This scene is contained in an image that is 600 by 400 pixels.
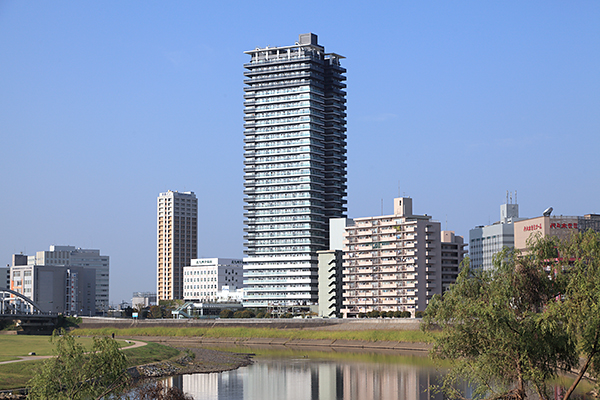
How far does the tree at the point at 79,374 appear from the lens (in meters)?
38.3

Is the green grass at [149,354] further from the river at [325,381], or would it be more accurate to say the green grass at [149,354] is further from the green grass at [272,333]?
the green grass at [272,333]

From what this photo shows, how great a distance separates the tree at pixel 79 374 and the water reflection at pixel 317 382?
33.9 m

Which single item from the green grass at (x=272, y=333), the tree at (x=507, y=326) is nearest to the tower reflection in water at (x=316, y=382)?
the tree at (x=507, y=326)

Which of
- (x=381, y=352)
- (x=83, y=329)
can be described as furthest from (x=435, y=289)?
(x=83, y=329)

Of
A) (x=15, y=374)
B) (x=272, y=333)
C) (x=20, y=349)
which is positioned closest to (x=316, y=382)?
(x=15, y=374)

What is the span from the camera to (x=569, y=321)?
1478 inches

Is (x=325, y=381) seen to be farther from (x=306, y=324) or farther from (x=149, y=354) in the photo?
(x=306, y=324)

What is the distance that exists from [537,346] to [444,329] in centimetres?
587

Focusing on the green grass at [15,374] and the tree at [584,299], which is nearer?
the tree at [584,299]

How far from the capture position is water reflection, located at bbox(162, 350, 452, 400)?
7475 cm

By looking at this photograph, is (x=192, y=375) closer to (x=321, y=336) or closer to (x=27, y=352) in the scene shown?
(x=27, y=352)

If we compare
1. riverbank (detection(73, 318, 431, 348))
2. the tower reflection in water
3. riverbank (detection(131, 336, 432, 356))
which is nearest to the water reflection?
the tower reflection in water

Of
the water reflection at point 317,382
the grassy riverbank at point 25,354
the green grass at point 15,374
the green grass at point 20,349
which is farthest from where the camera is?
the green grass at point 20,349

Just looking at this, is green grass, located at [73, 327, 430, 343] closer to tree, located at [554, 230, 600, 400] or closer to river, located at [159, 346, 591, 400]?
river, located at [159, 346, 591, 400]
